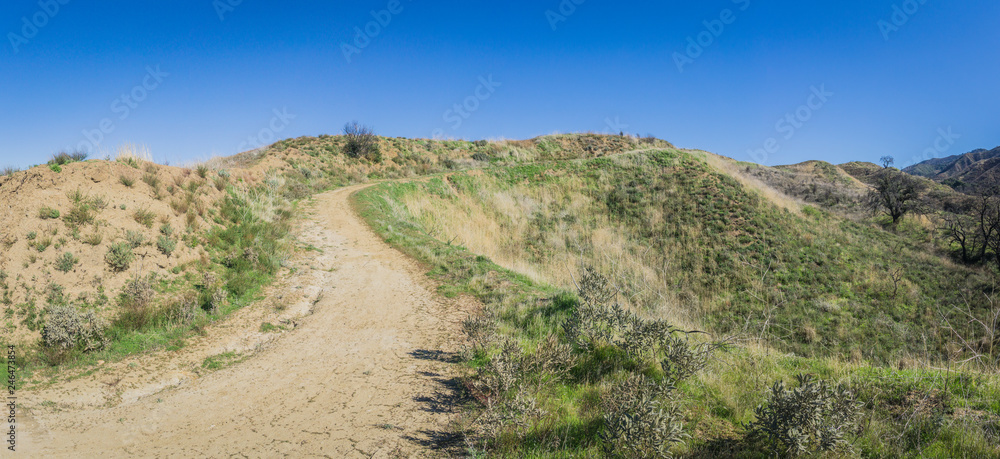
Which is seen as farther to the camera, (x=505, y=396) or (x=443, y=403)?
(x=443, y=403)

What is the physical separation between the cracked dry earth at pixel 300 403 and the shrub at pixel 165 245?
266 cm

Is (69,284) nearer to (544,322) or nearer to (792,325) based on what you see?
(544,322)

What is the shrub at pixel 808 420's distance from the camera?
3.30m

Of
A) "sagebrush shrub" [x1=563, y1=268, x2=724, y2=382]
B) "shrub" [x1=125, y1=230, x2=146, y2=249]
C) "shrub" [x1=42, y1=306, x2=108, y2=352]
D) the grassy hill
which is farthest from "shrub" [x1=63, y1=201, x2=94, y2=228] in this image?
"sagebrush shrub" [x1=563, y1=268, x2=724, y2=382]

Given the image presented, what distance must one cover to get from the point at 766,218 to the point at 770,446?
22.1 meters

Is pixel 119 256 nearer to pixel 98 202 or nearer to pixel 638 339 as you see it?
pixel 98 202

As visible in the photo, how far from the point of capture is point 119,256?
7070 mm

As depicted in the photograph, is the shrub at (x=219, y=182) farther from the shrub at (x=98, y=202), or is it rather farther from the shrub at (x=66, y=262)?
the shrub at (x=66, y=262)

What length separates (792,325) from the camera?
44.2ft

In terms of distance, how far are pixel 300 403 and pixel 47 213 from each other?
658cm

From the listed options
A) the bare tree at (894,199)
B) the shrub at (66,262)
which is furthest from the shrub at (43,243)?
the bare tree at (894,199)

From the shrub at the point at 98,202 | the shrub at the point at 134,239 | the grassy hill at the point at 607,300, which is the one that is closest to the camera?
the grassy hill at the point at 607,300

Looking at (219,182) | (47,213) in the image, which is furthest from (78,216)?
(219,182)

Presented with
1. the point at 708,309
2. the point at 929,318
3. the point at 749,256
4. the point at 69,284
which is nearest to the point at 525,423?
the point at 69,284
